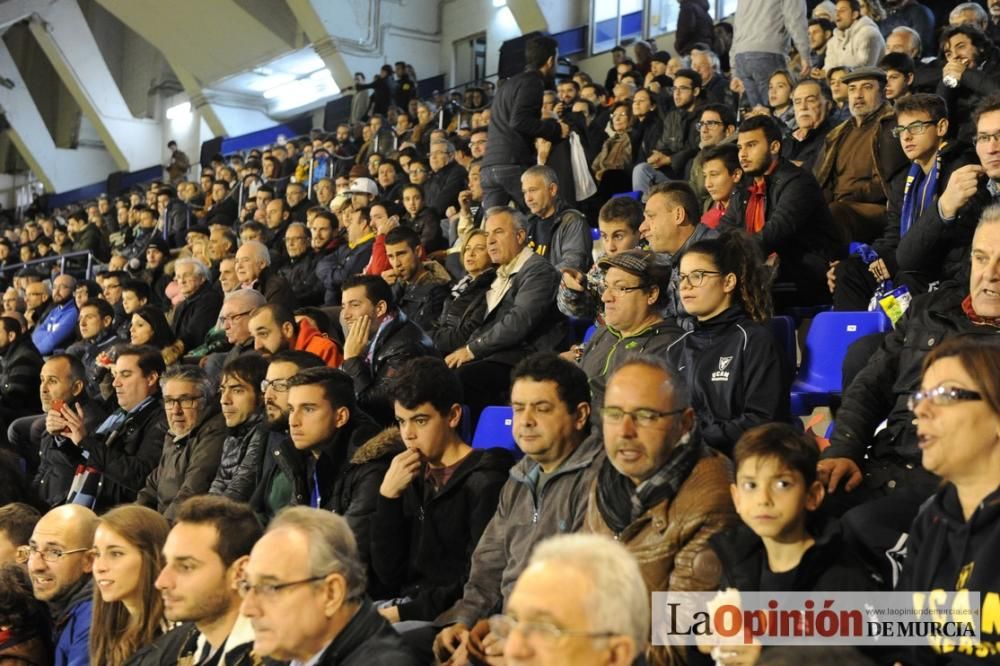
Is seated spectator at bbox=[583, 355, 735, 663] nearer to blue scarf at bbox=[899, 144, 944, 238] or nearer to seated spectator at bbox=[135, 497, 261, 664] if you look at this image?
seated spectator at bbox=[135, 497, 261, 664]

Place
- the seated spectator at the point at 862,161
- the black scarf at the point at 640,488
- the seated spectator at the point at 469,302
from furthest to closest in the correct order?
the seated spectator at the point at 469,302
the seated spectator at the point at 862,161
the black scarf at the point at 640,488

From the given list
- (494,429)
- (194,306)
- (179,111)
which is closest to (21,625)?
(494,429)

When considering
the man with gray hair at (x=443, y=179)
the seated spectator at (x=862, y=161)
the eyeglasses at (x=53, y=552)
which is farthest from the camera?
the man with gray hair at (x=443, y=179)

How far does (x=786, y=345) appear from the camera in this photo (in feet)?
13.0

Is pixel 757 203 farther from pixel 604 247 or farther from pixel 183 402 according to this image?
pixel 183 402

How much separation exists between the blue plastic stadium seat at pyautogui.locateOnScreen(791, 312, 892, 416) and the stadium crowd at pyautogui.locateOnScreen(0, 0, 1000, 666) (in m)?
0.08

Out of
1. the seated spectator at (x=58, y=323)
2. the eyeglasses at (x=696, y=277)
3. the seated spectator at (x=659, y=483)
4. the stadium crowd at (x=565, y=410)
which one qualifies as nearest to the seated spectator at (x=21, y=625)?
the stadium crowd at (x=565, y=410)

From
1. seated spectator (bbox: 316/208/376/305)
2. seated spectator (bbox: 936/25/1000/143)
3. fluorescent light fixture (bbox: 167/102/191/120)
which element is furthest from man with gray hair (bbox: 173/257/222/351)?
fluorescent light fixture (bbox: 167/102/191/120)

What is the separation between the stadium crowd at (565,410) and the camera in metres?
2.38

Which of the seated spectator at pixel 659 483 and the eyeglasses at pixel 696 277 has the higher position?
the eyeglasses at pixel 696 277

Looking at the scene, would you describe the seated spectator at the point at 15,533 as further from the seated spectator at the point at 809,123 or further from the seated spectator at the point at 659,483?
the seated spectator at the point at 809,123

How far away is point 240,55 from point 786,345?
17.7 m

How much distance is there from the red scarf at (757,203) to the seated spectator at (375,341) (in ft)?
5.18

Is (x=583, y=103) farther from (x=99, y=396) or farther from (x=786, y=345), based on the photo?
(x=786, y=345)
